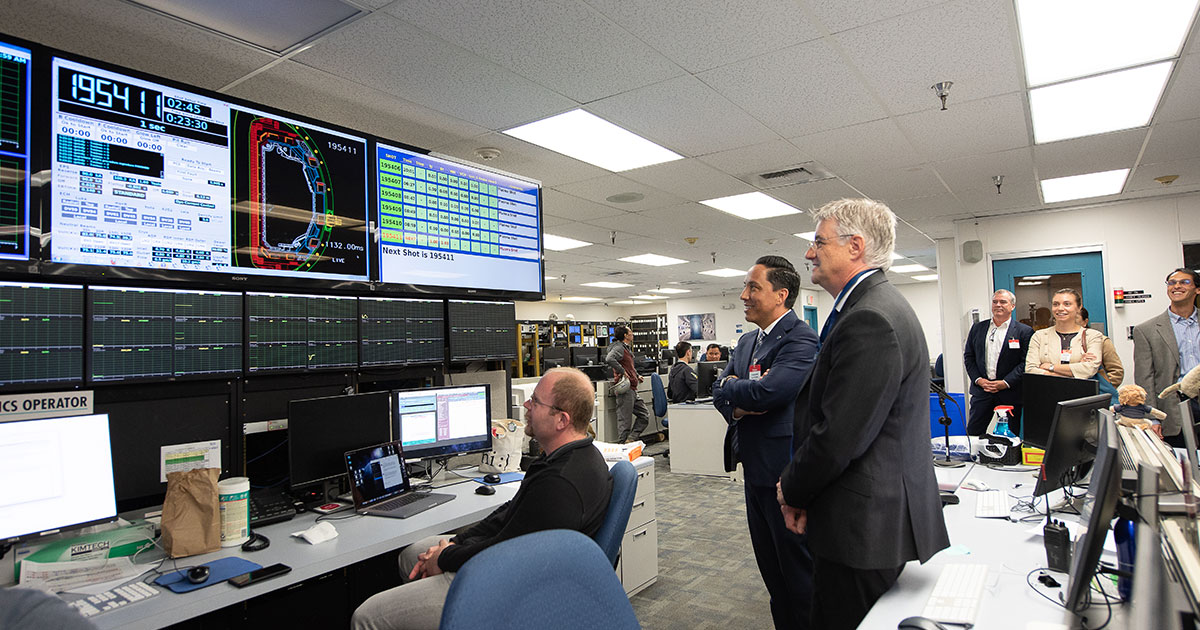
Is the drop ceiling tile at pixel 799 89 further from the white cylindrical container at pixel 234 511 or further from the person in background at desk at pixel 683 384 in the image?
the person in background at desk at pixel 683 384

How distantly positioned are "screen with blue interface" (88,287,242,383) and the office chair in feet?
6.58

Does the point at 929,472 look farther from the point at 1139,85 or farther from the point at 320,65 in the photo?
the point at 1139,85

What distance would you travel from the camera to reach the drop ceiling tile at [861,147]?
4.09 metres

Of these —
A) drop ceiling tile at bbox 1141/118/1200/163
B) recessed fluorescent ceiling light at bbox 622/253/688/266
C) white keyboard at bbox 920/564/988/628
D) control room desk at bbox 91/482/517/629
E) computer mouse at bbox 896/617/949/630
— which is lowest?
control room desk at bbox 91/482/517/629

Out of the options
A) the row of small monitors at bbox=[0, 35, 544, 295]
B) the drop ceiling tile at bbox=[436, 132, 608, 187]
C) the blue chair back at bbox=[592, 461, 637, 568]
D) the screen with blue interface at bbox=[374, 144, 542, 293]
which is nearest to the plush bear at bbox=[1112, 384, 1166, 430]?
the blue chair back at bbox=[592, 461, 637, 568]

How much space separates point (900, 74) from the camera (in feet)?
10.5

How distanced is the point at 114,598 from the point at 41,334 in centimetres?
90

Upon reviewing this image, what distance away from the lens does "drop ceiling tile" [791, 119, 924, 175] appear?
13.4 ft

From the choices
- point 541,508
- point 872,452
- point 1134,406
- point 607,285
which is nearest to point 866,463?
point 872,452

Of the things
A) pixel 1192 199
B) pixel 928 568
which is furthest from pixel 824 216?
pixel 1192 199

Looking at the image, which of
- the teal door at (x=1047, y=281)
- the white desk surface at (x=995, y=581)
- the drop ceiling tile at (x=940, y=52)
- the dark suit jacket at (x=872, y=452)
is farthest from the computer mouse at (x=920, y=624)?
the teal door at (x=1047, y=281)

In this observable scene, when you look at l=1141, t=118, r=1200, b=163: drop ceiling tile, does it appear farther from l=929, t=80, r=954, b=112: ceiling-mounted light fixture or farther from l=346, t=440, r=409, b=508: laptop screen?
l=346, t=440, r=409, b=508: laptop screen

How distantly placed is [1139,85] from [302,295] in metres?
→ 4.46

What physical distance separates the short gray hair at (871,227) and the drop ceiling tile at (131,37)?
2.59m
